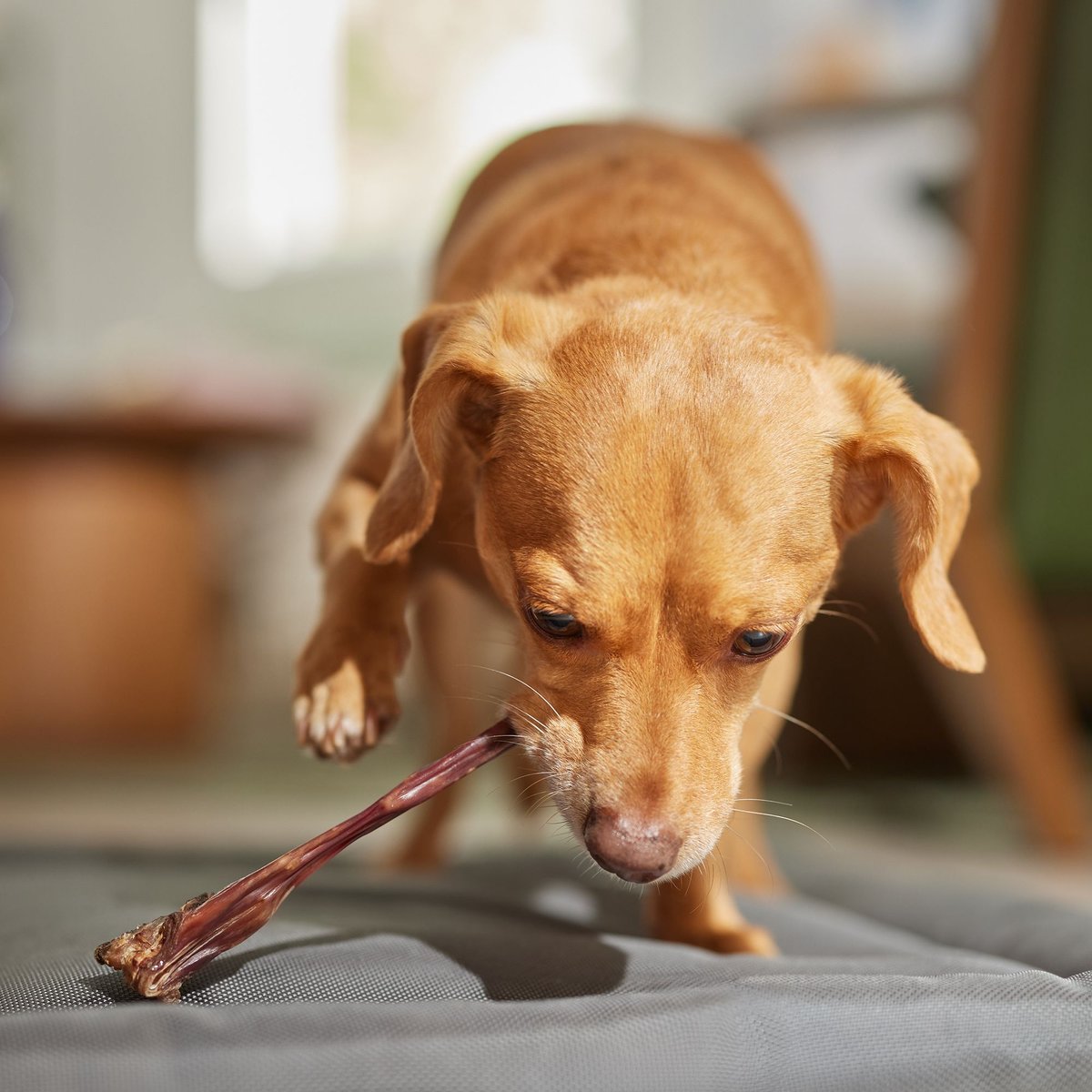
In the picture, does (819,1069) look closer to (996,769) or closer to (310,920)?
(310,920)

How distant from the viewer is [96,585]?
4562 millimetres

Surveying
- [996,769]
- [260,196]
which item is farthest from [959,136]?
[260,196]

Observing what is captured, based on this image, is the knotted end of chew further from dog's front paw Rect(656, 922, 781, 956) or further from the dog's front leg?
dog's front paw Rect(656, 922, 781, 956)

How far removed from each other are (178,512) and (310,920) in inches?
140

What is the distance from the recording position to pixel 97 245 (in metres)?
6.76

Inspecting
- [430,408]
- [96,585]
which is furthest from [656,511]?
[96,585]

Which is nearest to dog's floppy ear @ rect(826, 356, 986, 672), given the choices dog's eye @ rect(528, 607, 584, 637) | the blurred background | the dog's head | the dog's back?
the dog's head

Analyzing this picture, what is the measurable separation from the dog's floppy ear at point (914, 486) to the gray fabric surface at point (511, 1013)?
14.5 inches

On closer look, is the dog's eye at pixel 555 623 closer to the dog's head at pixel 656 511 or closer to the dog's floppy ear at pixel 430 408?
the dog's head at pixel 656 511

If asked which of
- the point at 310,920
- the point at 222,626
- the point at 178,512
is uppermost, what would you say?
the point at 310,920

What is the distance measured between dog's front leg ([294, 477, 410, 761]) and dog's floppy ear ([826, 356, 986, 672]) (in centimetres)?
54

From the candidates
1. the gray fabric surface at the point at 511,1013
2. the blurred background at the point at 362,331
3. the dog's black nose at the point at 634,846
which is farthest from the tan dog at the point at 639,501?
the blurred background at the point at 362,331

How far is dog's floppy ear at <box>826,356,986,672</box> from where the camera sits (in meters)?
1.40

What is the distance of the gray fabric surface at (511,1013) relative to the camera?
97 centimetres
